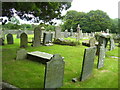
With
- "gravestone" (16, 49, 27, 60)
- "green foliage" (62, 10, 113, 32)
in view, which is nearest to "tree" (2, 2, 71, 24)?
"gravestone" (16, 49, 27, 60)

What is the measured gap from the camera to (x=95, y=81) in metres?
5.63

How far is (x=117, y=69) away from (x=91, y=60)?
238 cm

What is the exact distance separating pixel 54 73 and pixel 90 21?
42.5 m

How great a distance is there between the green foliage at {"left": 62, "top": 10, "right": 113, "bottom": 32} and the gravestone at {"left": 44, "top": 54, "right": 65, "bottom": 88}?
40561mm

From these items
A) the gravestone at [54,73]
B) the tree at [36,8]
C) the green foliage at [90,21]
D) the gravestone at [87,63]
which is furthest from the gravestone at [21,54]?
the green foliage at [90,21]

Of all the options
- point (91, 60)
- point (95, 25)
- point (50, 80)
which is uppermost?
point (95, 25)

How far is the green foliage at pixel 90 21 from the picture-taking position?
4391 centimetres

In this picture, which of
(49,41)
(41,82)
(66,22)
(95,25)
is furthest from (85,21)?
(41,82)

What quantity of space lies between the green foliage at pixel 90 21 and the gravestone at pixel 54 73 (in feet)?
133

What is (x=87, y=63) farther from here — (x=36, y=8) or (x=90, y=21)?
(x=90, y=21)

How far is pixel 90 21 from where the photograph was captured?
4481cm

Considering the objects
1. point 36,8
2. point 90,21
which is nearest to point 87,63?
point 36,8

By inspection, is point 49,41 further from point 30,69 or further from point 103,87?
point 103,87

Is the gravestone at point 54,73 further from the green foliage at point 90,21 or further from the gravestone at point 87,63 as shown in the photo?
the green foliage at point 90,21
